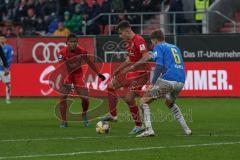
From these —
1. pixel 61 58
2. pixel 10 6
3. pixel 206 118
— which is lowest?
pixel 206 118

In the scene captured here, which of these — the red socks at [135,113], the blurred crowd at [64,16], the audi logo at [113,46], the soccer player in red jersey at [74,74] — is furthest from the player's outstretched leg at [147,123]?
the blurred crowd at [64,16]

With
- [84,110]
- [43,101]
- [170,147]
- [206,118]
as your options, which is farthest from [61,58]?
[43,101]

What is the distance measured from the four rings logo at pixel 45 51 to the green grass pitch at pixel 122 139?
27.0 feet

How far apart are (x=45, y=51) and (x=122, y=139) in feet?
60.0

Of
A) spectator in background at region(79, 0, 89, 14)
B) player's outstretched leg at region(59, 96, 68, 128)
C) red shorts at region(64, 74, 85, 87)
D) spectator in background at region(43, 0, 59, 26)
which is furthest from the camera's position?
spectator in background at region(43, 0, 59, 26)

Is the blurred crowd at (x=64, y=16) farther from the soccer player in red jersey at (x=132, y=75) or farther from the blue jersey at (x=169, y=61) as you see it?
the blue jersey at (x=169, y=61)

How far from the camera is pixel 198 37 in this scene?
32.8 metres

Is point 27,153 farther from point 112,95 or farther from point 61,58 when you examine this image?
point 61,58

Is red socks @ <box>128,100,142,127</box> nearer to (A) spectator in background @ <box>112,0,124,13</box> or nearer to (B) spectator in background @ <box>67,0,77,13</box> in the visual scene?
(A) spectator in background @ <box>112,0,124,13</box>

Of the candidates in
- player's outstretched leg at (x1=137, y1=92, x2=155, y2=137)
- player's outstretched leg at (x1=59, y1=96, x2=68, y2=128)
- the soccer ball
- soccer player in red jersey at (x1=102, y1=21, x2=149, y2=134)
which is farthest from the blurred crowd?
player's outstretched leg at (x1=137, y1=92, x2=155, y2=137)

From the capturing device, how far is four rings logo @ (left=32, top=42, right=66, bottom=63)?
113 feet

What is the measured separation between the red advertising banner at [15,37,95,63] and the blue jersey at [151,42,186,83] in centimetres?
1757

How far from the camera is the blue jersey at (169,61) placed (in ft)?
56.1

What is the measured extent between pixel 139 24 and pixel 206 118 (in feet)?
49.7
